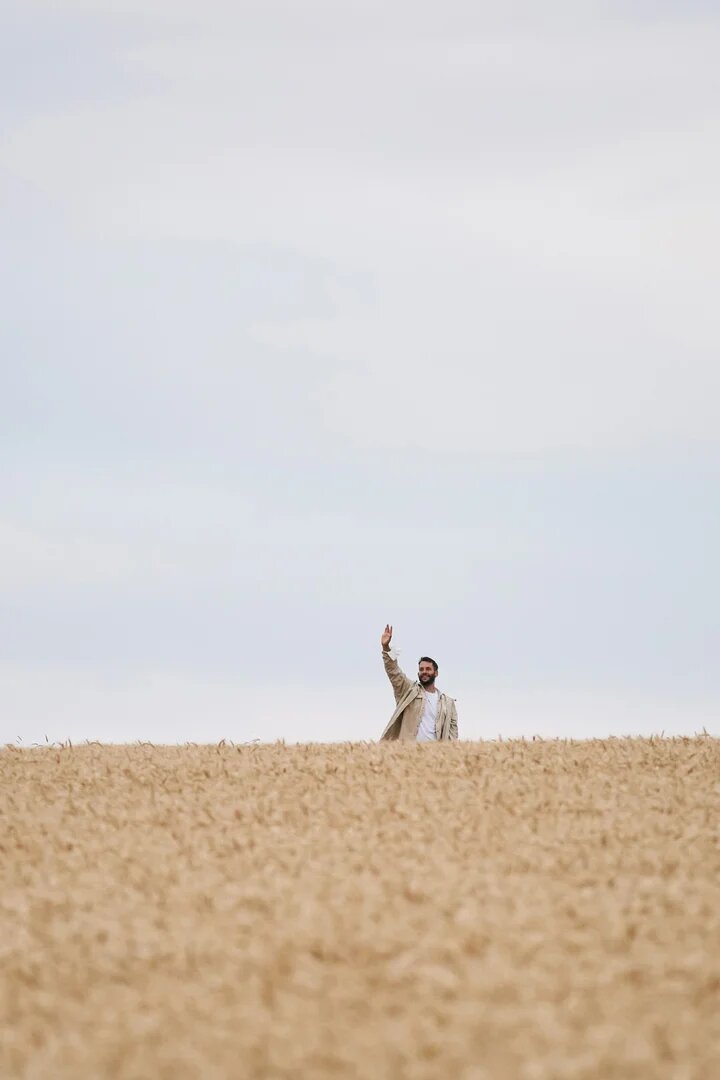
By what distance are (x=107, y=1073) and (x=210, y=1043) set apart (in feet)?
1.58

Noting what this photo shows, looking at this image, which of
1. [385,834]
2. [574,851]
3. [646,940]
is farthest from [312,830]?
[646,940]

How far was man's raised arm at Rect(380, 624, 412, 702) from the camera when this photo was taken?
54.0ft

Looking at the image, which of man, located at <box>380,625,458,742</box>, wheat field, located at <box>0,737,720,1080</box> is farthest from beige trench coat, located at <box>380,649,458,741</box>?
wheat field, located at <box>0,737,720,1080</box>

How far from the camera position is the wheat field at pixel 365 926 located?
6.06 meters

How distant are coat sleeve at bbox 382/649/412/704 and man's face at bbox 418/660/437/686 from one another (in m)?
0.17

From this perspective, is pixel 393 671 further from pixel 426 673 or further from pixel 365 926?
pixel 365 926

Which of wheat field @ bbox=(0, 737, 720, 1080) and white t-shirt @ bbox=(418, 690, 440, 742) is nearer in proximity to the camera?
wheat field @ bbox=(0, 737, 720, 1080)

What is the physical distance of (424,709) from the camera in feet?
55.8

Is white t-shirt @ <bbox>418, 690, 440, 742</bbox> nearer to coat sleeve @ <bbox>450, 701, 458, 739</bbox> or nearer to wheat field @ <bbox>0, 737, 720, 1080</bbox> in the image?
coat sleeve @ <bbox>450, 701, 458, 739</bbox>

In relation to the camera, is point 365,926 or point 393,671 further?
point 393,671

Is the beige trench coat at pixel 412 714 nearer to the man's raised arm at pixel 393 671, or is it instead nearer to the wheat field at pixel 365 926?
the man's raised arm at pixel 393 671

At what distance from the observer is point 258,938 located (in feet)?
24.7

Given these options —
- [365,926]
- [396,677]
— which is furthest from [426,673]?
[365,926]

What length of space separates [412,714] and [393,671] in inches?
28.3
